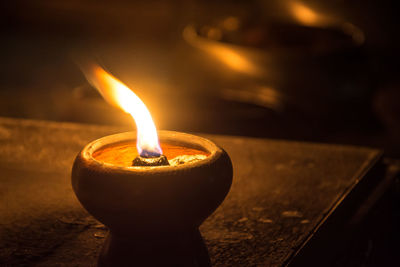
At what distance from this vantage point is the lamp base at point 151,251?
62 cm

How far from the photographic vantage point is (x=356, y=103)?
2242 mm

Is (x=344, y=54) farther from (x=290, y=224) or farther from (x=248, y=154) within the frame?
(x=290, y=224)

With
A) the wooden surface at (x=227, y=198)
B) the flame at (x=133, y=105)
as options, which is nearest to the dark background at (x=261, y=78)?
the flame at (x=133, y=105)

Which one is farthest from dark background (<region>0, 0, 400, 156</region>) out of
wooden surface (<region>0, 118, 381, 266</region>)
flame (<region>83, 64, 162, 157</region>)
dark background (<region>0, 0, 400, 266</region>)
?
wooden surface (<region>0, 118, 381, 266</region>)

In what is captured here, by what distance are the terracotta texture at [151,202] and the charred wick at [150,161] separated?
0.04 m

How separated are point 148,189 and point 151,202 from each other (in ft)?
0.05

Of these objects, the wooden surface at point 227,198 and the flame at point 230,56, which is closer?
the wooden surface at point 227,198

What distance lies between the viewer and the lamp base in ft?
2.02

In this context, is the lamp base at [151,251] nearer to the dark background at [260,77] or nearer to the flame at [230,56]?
the dark background at [260,77]

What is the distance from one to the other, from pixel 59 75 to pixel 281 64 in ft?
6.83

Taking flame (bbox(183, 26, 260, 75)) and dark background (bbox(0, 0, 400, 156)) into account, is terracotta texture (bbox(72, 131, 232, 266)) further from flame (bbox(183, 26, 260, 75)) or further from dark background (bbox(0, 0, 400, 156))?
flame (bbox(183, 26, 260, 75))

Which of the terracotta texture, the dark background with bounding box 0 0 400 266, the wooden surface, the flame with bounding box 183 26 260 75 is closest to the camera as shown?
the terracotta texture

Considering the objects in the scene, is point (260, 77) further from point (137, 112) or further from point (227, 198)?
point (137, 112)

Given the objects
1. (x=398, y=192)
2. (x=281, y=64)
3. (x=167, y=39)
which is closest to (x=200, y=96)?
(x=281, y=64)
